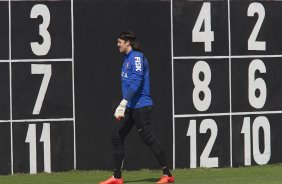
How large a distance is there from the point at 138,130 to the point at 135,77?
0.67 meters

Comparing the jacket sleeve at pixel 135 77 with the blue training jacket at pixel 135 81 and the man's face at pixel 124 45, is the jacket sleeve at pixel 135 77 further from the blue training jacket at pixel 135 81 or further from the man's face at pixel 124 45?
the man's face at pixel 124 45

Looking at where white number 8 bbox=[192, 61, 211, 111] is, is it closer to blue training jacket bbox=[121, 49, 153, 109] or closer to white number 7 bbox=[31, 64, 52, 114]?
blue training jacket bbox=[121, 49, 153, 109]

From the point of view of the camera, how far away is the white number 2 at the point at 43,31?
45.4 feet

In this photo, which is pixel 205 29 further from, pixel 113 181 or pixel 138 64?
pixel 113 181

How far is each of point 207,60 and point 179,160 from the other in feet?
4.57

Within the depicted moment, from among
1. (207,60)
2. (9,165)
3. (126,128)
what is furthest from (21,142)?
(207,60)

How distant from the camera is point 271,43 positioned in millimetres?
14961

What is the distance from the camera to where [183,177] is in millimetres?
13797

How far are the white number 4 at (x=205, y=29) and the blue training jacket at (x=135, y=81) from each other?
1944mm

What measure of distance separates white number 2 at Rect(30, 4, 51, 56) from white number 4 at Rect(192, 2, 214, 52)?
2.01 meters

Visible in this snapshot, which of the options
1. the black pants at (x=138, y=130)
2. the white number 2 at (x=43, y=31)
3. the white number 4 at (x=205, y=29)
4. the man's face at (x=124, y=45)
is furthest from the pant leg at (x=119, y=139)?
the white number 4 at (x=205, y=29)

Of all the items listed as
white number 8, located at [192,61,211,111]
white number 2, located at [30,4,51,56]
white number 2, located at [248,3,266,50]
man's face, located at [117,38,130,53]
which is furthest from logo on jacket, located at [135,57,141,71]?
white number 2, located at [248,3,266,50]

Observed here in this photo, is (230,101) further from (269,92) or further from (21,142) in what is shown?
(21,142)

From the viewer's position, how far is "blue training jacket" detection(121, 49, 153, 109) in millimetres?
12602
